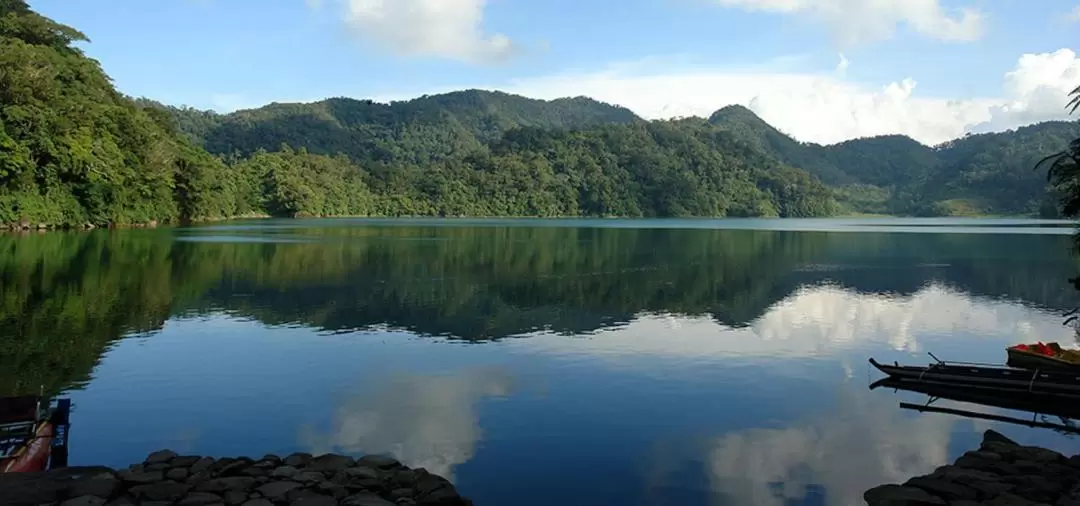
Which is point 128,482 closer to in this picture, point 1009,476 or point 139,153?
point 1009,476

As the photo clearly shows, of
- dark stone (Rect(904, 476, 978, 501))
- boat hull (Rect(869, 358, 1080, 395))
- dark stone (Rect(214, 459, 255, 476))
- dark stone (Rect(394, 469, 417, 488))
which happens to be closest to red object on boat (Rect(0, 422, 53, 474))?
dark stone (Rect(214, 459, 255, 476))

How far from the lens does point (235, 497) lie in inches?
385

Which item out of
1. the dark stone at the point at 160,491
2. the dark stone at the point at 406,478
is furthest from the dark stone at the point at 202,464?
the dark stone at the point at 406,478

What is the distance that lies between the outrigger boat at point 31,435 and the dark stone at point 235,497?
321 cm

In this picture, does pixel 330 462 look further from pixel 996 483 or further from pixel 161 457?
pixel 996 483

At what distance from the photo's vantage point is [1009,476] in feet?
38.6

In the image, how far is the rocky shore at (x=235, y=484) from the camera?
31.4ft

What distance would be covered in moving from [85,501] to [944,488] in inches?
464

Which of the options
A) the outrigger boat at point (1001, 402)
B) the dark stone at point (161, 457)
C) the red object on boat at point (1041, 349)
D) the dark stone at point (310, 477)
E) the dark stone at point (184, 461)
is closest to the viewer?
the dark stone at point (310, 477)

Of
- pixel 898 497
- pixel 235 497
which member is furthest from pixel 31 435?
pixel 898 497

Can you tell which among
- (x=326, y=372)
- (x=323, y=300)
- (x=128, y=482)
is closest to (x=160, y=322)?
(x=323, y=300)

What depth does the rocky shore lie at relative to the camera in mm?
9570

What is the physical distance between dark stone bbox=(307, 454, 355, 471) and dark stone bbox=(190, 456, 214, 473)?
1410 millimetres

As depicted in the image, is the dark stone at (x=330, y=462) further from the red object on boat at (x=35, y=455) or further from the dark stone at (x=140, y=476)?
the red object on boat at (x=35, y=455)
